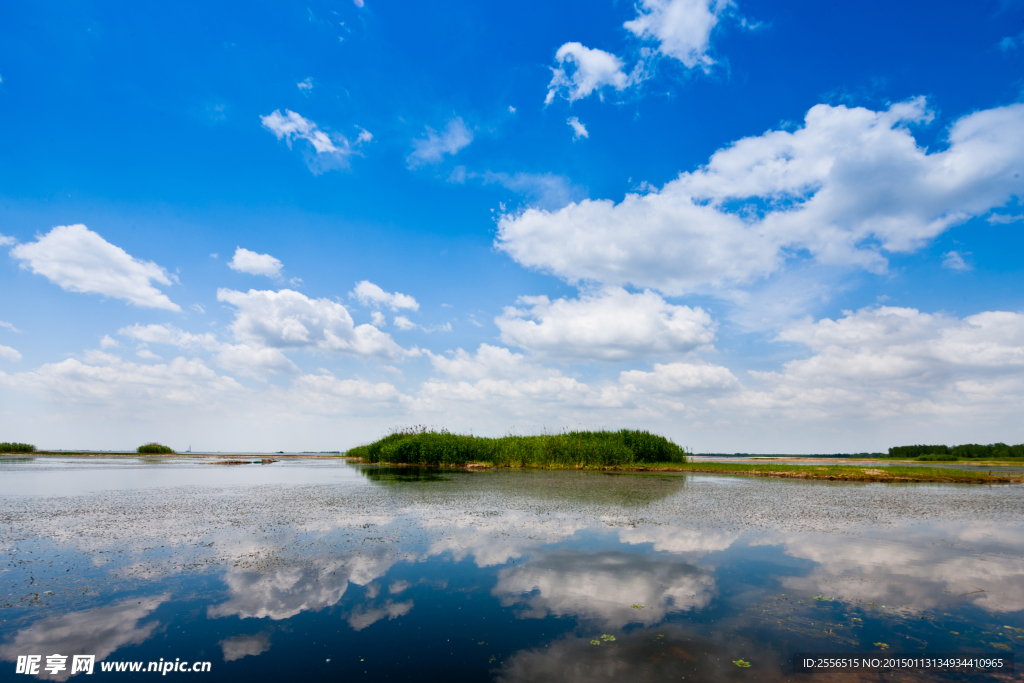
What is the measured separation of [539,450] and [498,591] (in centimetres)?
3847

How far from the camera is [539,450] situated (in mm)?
45625

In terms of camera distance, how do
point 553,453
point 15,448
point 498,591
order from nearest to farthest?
1. point 498,591
2. point 553,453
3. point 15,448

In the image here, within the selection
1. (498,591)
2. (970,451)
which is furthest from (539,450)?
(970,451)

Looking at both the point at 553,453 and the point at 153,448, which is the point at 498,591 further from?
the point at 153,448

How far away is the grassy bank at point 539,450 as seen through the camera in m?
43.9

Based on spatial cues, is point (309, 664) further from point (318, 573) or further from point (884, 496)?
point (884, 496)

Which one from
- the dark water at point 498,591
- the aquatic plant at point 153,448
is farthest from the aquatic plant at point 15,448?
the dark water at point 498,591

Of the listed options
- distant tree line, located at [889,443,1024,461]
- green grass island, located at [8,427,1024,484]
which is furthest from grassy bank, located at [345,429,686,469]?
distant tree line, located at [889,443,1024,461]

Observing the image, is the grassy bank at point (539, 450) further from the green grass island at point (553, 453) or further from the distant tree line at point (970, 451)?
the distant tree line at point (970, 451)

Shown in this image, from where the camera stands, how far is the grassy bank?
43.9 m

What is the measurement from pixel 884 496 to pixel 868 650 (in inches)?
837

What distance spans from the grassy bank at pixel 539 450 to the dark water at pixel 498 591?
1123 inches

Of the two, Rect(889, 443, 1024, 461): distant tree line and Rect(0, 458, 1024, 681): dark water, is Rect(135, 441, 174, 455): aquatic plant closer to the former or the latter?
Rect(0, 458, 1024, 681): dark water

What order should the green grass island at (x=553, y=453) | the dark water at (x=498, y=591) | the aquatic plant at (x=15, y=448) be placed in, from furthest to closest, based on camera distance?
1. the aquatic plant at (x=15, y=448)
2. the green grass island at (x=553, y=453)
3. the dark water at (x=498, y=591)
